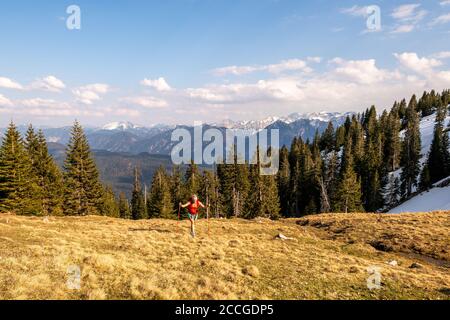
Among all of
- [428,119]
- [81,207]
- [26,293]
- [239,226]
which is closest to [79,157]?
[81,207]

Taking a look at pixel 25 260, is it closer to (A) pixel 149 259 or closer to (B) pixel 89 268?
(B) pixel 89 268

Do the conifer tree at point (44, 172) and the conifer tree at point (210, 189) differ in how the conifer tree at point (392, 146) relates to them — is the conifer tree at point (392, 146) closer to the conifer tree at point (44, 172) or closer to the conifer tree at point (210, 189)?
the conifer tree at point (210, 189)

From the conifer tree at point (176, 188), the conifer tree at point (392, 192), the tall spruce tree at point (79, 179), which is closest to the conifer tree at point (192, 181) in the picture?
the conifer tree at point (176, 188)

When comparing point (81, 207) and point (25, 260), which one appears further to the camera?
point (81, 207)

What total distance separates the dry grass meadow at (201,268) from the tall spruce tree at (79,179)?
90.0 ft

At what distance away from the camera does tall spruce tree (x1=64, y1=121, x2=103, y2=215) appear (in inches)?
1980

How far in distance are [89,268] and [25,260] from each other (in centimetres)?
306

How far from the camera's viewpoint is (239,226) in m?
31.4

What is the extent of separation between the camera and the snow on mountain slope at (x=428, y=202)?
2458 inches

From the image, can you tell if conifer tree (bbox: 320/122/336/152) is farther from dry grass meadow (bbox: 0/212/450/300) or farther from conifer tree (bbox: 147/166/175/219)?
dry grass meadow (bbox: 0/212/450/300)
